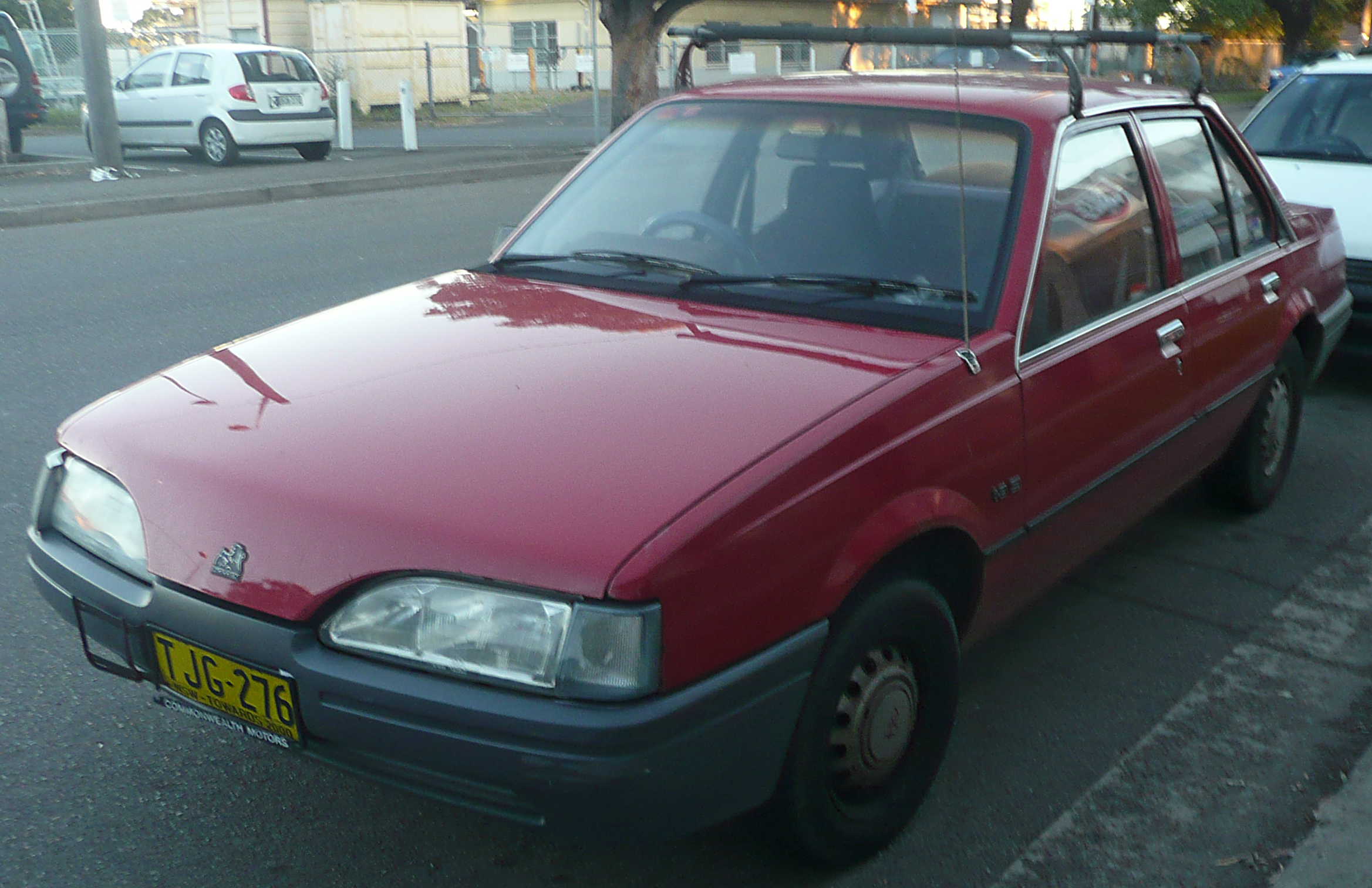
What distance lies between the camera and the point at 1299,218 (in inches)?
198

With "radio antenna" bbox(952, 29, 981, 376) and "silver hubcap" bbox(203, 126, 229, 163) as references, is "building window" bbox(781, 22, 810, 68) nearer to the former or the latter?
"silver hubcap" bbox(203, 126, 229, 163)

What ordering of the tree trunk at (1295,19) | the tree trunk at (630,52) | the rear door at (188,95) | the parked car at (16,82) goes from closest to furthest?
the rear door at (188,95), the parked car at (16,82), the tree trunk at (630,52), the tree trunk at (1295,19)

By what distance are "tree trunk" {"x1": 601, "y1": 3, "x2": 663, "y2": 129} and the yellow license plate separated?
2030 centimetres

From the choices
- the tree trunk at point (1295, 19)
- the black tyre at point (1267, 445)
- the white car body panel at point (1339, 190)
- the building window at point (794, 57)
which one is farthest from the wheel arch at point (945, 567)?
the tree trunk at point (1295, 19)

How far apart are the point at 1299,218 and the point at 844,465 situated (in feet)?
11.2

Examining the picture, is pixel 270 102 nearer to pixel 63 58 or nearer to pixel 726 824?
pixel 726 824

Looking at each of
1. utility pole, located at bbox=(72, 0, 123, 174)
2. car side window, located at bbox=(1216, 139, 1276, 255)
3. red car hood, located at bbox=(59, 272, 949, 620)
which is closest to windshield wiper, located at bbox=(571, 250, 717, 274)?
red car hood, located at bbox=(59, 272, 949, 620)

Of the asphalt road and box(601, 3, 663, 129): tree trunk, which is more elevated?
box(601, 3, 663, 129): tree trunk

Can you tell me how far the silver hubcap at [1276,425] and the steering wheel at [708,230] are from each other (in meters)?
2.21

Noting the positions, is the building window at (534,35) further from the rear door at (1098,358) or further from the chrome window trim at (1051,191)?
the rear door at (1098,358)

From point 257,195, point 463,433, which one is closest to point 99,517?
point 463,433

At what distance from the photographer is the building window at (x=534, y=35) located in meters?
47.2

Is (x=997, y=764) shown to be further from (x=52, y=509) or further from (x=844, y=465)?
(x=52, y=509)

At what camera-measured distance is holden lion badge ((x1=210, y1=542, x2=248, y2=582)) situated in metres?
2.29
